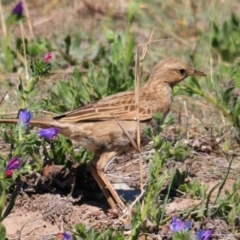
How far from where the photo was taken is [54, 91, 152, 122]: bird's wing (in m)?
6.77

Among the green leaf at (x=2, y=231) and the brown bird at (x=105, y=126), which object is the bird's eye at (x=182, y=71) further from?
the green leaf at (x=2, y=231)

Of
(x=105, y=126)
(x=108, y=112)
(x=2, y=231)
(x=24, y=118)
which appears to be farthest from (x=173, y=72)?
(x=2, y=231)

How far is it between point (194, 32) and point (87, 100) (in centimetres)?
293

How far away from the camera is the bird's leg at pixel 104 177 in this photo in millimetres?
6625

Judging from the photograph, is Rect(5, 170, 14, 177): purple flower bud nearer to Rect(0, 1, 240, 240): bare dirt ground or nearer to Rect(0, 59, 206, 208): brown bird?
Rect(0, 1, 240, 240): bare dirt ground

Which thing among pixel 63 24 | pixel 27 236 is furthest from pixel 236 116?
pixel 63 24

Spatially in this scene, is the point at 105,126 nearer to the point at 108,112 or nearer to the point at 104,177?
the point at 108,112

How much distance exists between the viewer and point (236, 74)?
7.81 meters

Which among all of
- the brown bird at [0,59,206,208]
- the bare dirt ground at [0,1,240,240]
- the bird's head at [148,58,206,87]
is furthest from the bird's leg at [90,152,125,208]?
the bird's head at [148,58,206,87]

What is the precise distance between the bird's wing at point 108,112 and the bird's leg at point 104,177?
0.30m

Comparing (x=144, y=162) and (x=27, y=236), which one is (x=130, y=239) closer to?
(x=27, y=236)

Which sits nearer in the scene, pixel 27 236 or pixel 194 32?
pixel 27 236

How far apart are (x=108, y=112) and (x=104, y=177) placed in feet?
1.75

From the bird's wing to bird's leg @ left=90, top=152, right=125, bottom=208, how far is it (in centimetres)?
30
